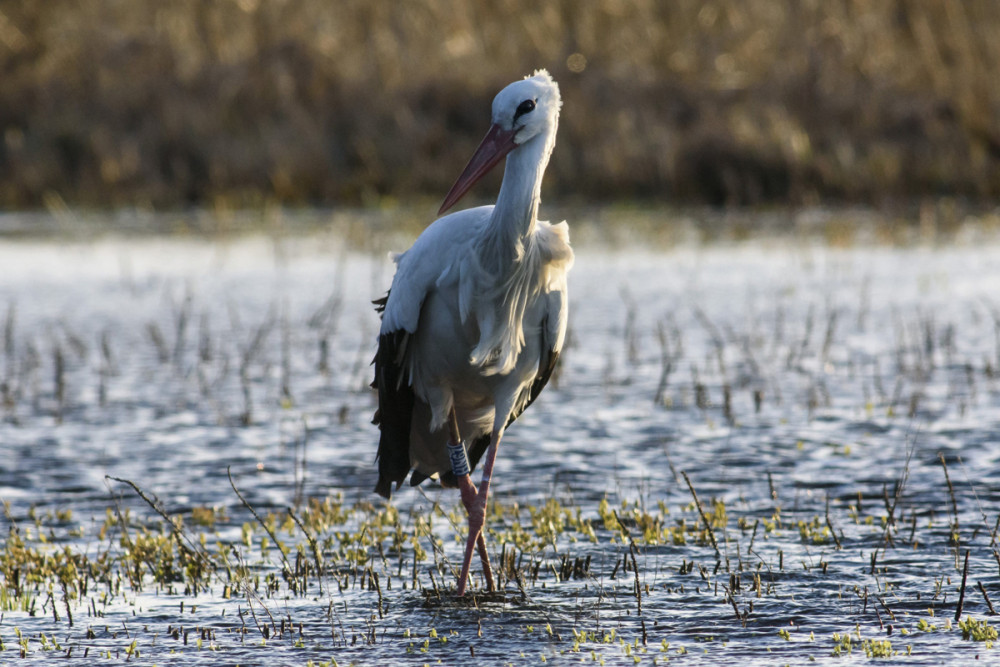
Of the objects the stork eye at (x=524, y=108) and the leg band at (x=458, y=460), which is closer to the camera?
the stork eye at (x=524, y=108)

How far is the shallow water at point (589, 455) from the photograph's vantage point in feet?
15.8

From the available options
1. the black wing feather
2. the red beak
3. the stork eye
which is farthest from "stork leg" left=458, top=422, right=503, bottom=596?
the stork eye

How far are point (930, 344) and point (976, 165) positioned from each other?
26.0 ft

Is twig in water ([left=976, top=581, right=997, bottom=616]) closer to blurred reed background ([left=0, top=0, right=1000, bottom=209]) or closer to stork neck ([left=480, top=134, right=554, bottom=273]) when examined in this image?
stork neck ([left=480, top=134, right=554, bottom=273])

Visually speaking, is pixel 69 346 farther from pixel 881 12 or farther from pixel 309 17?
pixel 881 12

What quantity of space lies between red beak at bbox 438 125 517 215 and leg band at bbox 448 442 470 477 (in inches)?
39.1

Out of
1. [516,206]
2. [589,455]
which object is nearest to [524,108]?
[516,206]

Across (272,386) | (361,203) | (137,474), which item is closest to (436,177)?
(361,203)

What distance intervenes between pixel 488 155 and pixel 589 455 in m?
2.35

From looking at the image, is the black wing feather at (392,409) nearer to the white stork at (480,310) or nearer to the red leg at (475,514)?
the white stork at (480,310)

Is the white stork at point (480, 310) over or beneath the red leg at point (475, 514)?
over

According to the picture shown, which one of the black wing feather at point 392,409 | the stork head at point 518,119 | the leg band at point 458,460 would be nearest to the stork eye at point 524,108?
the stork head at point 518,119

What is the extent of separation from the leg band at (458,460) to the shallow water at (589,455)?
12.4 inches

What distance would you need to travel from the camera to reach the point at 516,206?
16.7 feet
